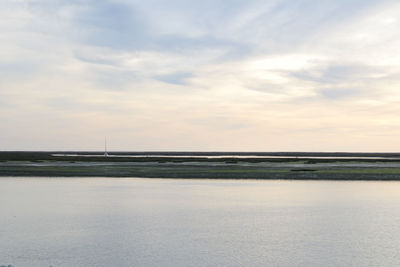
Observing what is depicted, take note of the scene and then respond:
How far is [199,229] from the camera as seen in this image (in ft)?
63.5

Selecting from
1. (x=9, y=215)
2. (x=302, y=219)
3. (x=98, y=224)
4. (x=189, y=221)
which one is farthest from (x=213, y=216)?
(x=9, y=215)

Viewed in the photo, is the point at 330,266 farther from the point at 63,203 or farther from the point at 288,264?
the point at 63,203

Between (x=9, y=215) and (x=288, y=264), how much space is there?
1576cm

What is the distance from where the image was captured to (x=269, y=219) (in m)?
22.1

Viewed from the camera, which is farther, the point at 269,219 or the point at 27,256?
the point at 269,219

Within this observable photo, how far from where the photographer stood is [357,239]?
17.4 metres

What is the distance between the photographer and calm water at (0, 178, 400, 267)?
14578 millimetres

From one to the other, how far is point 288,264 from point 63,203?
18081 mm

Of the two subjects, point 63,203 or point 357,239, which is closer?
point 357,239

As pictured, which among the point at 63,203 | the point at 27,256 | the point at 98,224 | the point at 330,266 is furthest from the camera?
the point at 63,203

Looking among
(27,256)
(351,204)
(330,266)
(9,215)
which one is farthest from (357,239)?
(9,215)

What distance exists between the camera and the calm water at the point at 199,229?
14.6 meters

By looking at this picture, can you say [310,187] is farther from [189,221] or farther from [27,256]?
[27,256]

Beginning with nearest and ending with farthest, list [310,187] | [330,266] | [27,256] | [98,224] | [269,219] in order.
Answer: [330,266], [27,256], [98,224], [269,219], [310,187]
